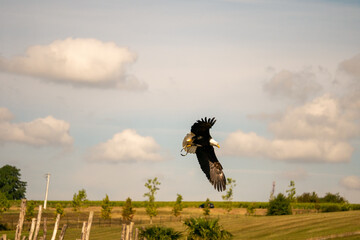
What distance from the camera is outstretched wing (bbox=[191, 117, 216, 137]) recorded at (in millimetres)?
15031

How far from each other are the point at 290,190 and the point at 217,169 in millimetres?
57483

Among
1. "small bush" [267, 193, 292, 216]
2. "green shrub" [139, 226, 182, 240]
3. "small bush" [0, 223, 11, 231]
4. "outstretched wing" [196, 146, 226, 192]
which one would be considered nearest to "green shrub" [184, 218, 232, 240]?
"green shrub" [139, 226, 182, 240]

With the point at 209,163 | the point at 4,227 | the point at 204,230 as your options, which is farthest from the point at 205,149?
the point at 4,227

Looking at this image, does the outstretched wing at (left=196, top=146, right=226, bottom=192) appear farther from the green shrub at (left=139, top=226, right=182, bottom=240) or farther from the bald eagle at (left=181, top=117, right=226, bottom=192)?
the green shrub at (left=139, top=226, right=182, bottom=240)

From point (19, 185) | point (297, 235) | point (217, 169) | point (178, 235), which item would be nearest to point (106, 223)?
point (297, 235)

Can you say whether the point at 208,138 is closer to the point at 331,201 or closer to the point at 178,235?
the point at 178,235

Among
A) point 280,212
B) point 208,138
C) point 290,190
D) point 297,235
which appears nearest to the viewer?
point 208,138

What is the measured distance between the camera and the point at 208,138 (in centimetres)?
1556

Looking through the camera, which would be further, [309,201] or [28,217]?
[309,201]

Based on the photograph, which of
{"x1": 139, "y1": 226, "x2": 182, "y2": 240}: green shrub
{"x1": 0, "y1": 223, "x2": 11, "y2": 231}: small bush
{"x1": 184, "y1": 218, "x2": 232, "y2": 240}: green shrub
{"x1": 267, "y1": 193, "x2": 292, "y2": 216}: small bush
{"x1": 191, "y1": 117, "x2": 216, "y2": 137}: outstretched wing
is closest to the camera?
{"x1": 191, "y1": 117, "x2": 216, "y2": 137}: outstretched wing

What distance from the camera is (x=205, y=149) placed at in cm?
1739

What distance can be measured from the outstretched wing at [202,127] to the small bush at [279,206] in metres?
41.8

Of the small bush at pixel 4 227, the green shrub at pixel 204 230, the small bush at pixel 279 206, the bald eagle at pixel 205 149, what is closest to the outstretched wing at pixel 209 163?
the bald eagle at pixel 205 149

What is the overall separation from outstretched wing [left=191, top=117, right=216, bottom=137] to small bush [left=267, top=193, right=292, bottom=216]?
4184 centimetres
